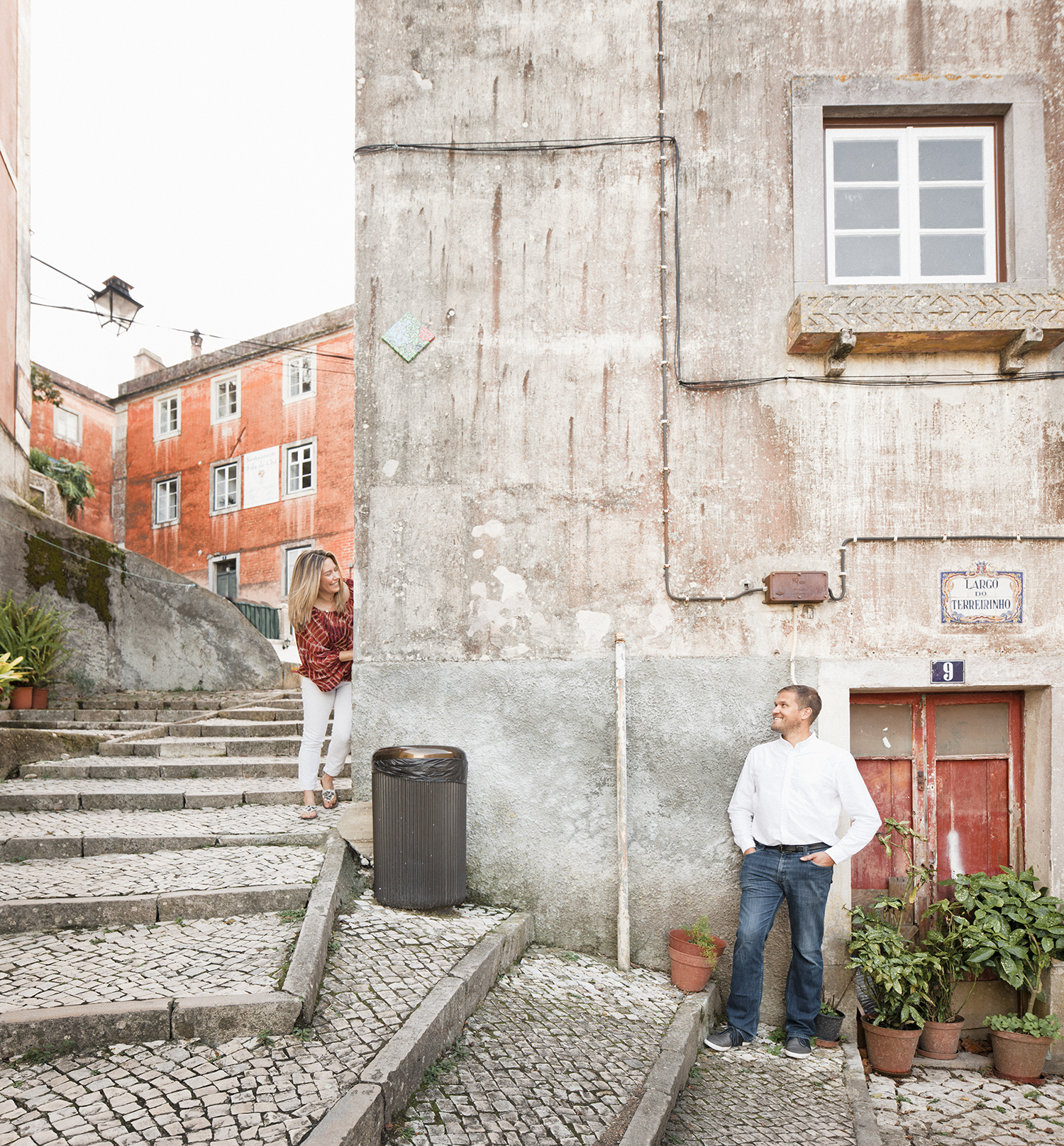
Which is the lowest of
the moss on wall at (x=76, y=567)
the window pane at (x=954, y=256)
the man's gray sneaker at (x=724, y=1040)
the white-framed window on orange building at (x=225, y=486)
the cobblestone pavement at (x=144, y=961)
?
the man's gray sneaker at (x=724, y=1040)

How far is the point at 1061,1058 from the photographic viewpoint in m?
5.25

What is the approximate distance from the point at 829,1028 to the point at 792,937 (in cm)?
60

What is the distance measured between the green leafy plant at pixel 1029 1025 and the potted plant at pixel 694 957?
1.77 meters

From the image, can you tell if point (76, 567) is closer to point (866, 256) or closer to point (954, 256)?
point (866, 256)

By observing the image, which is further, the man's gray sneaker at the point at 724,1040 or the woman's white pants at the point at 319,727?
the woman's white pants at the point at 319,727

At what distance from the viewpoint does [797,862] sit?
4.86 meters

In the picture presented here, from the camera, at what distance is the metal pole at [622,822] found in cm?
522

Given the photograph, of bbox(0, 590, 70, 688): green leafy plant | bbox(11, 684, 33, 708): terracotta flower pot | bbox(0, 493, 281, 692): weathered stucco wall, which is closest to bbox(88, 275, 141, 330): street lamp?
bbox(0, 493, 281, 692): weathered stucco wall

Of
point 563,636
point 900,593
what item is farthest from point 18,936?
point 900,593

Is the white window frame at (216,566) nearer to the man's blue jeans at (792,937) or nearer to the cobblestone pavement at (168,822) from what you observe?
the cobblestone pavement at (168,822)

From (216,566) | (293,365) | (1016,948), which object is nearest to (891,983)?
(1016,948)

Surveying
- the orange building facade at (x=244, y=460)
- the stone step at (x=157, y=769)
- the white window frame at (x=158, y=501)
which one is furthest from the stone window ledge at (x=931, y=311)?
the white window frame at (x=158, y=501)

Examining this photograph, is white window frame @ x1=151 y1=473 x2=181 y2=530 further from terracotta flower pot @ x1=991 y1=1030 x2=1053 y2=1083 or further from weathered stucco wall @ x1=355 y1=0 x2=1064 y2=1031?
terracotta flower pot @ x1=991 y1=1030 x2=1053 y2=1083

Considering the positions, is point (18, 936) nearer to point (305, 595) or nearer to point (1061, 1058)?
point (305, 595)
